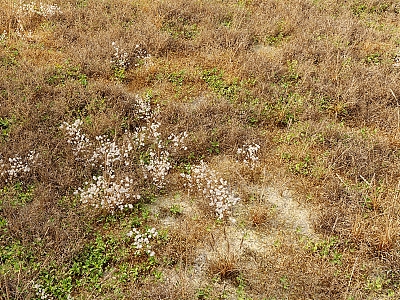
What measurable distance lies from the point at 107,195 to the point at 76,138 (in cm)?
148

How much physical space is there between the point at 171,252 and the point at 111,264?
78cm

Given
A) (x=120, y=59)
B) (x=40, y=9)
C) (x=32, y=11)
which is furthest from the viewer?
(x=40, y=9)

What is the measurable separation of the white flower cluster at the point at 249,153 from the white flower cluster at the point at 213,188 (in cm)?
61

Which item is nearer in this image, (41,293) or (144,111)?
(41,293)

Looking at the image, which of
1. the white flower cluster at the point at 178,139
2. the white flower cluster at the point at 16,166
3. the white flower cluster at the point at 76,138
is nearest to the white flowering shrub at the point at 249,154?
the white flower cluster at the point at 178,139

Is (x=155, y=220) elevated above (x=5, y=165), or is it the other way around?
(x=5, y=165)

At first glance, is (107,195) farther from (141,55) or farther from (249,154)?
(141,55)

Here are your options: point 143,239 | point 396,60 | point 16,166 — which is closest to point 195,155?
point 143,239

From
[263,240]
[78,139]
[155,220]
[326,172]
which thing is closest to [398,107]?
[326,172]

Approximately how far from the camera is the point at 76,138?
21.7 ft

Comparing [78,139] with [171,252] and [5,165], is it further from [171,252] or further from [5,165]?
[171,252]

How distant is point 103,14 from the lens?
10719mm

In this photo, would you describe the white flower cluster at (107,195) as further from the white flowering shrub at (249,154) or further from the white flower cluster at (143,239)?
the white flowering shrub at (249,154)

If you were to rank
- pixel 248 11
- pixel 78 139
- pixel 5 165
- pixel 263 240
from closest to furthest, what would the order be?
1. pixel 263 240
2. pixel 5 165
3. pixel 78 139
4. pixel 248 11
